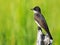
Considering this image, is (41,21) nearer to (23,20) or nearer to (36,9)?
(36,9)

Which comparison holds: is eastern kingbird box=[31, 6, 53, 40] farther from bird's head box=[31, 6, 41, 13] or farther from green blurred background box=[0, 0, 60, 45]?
green blurred background box=[0, 0, 60, 45]

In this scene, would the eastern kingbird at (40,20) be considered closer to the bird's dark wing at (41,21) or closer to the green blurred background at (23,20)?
the bird's dark wing at (41,21)

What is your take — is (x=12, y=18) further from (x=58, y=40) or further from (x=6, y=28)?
(x=58, y=40)

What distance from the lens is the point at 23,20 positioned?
115 inches

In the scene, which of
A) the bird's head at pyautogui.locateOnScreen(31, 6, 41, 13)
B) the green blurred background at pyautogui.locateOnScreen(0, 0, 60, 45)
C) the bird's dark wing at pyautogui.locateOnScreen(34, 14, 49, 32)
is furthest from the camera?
the green blurred background at pyautogui.locateOnScreen(0, 0, 60, 45)

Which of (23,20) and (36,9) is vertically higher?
(36,9)

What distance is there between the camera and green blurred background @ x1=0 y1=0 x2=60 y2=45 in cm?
290

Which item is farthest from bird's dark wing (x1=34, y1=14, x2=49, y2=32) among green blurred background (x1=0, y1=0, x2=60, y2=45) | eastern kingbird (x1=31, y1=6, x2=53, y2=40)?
green blurred background (x1=0, y1=0, x2=60, y2=45)

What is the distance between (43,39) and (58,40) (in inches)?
19.2

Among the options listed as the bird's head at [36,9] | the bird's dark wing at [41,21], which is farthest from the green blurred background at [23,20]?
the bird's dark wing at [41,21]

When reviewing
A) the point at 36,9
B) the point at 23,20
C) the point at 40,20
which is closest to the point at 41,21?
the point at 40,20

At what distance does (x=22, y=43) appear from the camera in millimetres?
2955

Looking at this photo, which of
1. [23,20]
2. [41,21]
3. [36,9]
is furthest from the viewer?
[23,20]

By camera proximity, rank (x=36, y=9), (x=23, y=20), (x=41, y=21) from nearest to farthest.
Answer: (x=41, y=21)
(x=36, y=9)
(x=23, y=20)
